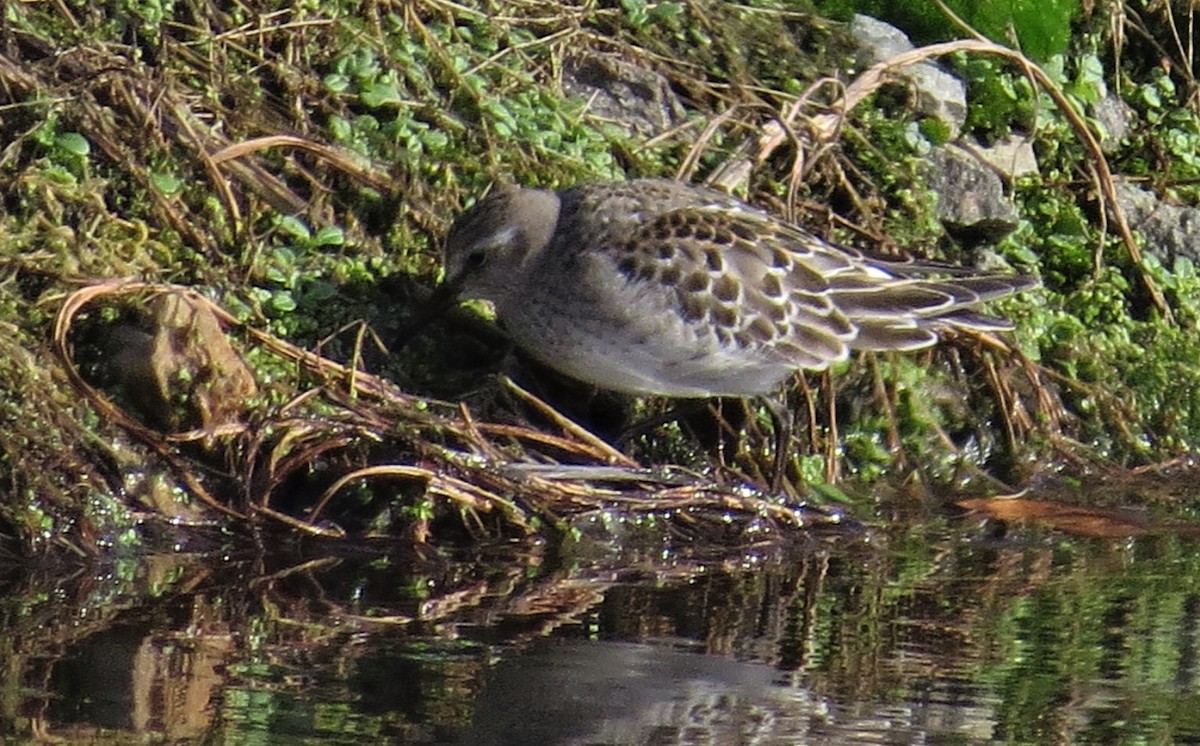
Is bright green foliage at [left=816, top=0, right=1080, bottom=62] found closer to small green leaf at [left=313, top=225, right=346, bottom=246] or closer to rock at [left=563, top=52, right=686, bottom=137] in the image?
rock at [left=563, top=52, right=686, bottom=137]

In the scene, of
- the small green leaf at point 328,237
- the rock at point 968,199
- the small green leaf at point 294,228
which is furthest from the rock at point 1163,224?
the small green leaf at point 294,228

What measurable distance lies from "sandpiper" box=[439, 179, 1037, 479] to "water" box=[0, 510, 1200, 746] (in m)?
0.70

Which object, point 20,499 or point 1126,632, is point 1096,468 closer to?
point 1126,632

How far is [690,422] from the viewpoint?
27.1ft

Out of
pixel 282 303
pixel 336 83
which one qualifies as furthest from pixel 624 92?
pixel 282 303

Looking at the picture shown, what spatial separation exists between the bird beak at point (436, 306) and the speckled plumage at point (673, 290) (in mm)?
17

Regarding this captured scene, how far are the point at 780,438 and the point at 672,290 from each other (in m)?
0.74

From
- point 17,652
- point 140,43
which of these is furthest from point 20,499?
point 140,43

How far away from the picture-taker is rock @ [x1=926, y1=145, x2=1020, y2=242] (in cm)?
955

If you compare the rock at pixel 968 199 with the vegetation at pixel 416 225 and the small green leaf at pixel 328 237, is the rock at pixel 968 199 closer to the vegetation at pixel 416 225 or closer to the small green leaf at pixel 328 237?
the vegetation at pixel 416 225

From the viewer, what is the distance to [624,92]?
9508mm

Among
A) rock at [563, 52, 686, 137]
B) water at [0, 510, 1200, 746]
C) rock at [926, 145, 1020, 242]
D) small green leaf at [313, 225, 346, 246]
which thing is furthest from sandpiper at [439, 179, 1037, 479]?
rock at [926, 145, 1020, 242]

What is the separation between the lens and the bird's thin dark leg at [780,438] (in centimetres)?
803

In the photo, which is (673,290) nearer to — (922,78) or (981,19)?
(922,78)
